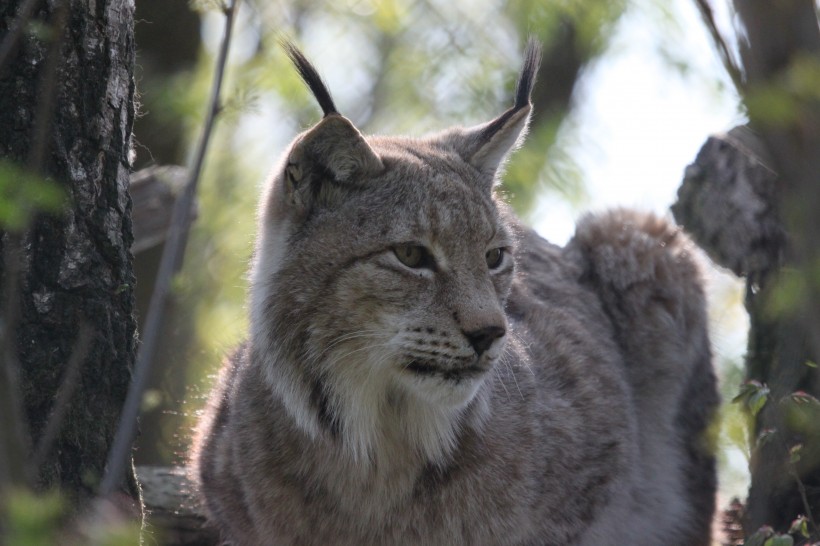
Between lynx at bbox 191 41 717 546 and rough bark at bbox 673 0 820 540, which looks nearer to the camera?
rough bark at bbox 673 0 820 540

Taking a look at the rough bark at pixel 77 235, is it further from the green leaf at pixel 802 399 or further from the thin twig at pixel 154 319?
the green leaf at pixel 802 399

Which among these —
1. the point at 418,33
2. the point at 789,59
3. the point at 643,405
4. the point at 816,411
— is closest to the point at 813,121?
the point at 789,59

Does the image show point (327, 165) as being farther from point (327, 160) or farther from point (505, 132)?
point (505, 132)

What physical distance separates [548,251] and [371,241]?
2.52 m

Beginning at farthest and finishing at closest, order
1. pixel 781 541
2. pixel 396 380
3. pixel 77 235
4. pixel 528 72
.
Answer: pixel 528 72 < pixel 396 380 < pixel 781 541 < pixel 77 235

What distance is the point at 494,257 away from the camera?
4.71 metres

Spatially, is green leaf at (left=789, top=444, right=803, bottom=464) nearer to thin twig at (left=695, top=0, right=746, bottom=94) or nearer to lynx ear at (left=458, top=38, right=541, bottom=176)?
lynx ear at (left=458, top=38, right=541, bottom=176)

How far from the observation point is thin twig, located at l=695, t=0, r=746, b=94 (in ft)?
5.92

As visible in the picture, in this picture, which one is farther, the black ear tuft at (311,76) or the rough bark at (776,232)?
the black ear tuft at (311,76)

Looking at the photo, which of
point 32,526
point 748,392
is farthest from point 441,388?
point 32,526

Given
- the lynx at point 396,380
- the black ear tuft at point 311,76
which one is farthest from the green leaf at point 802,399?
the black ear tuft at point 311,76

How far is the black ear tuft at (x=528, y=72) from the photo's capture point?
4938mm

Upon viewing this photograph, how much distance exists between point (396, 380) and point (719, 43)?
279 centimetres

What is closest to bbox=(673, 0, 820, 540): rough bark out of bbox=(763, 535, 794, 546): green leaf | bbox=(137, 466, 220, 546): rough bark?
bbox=(763, 535, 794, 546): green leaf
